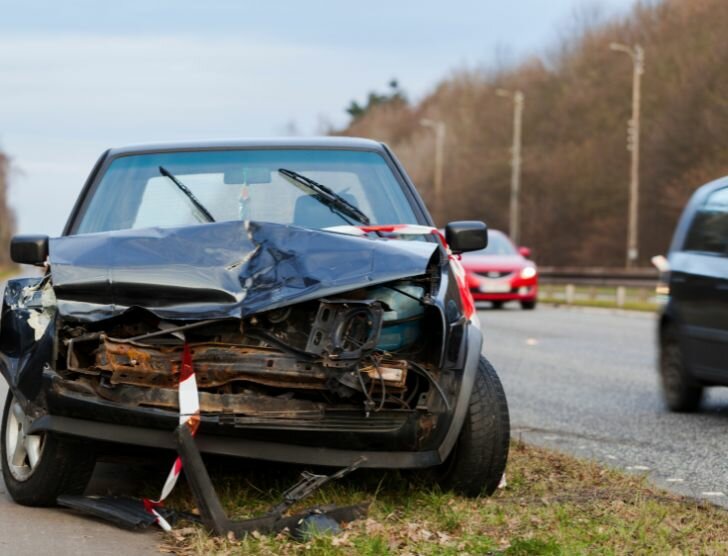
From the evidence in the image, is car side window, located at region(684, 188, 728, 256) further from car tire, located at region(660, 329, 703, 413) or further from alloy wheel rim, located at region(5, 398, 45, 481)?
alloy wheel rim, located at region(5, 398, 45, 481)

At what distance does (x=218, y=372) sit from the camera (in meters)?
5.75

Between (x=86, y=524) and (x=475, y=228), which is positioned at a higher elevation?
(x=475, y=228)

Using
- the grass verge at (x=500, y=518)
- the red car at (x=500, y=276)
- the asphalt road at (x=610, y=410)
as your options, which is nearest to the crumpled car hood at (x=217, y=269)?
the grass verge at (x=500, y=518)

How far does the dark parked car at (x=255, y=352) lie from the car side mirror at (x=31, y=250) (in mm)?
153

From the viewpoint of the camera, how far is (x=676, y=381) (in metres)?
11.1

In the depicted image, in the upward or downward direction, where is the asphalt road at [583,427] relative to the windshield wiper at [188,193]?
downward

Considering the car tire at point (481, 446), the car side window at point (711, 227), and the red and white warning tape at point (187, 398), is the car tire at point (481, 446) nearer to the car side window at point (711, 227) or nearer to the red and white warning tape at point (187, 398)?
the red and white warning tape at point (187, 398)

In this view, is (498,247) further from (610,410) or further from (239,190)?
(239,190)

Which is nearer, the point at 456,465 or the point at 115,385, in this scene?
the point at 115,385

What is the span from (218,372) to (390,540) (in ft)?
3.07

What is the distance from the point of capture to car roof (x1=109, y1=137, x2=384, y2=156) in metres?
7.55

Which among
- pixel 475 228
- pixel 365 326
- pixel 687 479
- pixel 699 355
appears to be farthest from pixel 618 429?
pixel 365 326

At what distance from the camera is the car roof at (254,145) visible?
7555 mm

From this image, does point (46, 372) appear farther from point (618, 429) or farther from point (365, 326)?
point (618, 429)
